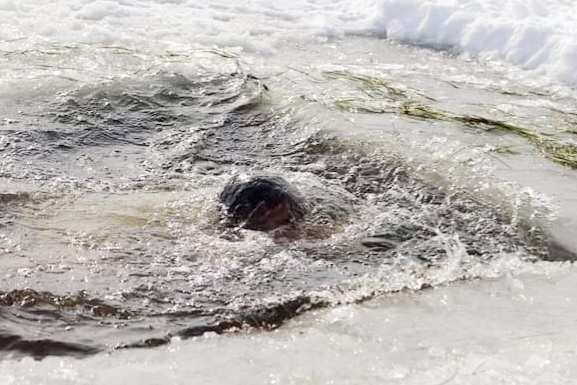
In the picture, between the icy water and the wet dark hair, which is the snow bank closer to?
the icy water

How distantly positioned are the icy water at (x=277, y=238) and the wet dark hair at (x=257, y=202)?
9cm

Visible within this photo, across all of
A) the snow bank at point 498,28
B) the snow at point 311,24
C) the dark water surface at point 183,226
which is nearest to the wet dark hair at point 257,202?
the dark water surface at point 183,226

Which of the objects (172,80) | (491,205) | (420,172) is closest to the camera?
Answer: (491,205)

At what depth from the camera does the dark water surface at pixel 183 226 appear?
336cm

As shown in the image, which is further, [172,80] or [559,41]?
[559,41]

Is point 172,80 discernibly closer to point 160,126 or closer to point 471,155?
point 160,126

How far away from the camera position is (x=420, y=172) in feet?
15.9

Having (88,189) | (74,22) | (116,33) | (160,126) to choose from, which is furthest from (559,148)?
(74,22)

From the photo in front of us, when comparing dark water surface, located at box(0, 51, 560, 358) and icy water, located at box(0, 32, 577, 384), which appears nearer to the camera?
icy water, located at box(0, 32, 577, 384)

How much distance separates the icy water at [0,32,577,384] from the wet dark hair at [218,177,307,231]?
0.09 m

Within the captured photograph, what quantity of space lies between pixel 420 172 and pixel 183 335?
2186 millimetres

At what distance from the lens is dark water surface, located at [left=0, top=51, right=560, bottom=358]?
132 inches

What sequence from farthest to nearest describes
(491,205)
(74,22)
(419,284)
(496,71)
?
(74,22), (496,71), (491,205), (419,284)

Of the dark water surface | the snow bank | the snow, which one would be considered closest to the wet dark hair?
the dark water surface
